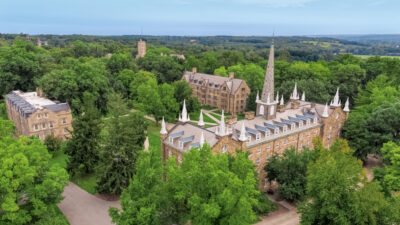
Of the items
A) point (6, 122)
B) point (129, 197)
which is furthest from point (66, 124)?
point (129, 197)

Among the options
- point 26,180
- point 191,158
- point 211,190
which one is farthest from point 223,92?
point 211,190

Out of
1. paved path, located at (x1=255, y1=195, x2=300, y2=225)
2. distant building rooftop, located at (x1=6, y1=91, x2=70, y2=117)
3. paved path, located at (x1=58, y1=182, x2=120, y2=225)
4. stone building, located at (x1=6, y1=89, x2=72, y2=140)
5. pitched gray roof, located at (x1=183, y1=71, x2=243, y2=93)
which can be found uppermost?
pitched gray roof, located at (x1=183, y1=71, x2=243, y2=93)

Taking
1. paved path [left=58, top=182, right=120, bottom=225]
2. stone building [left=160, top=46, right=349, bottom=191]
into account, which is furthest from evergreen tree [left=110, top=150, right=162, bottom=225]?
stone building [left=160, top=46, right=349, bottom=191]

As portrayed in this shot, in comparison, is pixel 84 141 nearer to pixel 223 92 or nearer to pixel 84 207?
pixel 84 207

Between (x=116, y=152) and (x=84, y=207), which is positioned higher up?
(x=116, y=152)

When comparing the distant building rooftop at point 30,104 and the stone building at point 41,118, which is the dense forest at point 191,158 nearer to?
the distant building rooftop at point 30,104

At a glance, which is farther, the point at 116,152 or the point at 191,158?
the point at 116,152

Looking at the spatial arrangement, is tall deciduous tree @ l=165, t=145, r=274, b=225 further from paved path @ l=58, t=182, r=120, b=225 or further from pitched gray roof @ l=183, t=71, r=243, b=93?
pitched gray roof @ l=183, t=71, r=243, b=93
